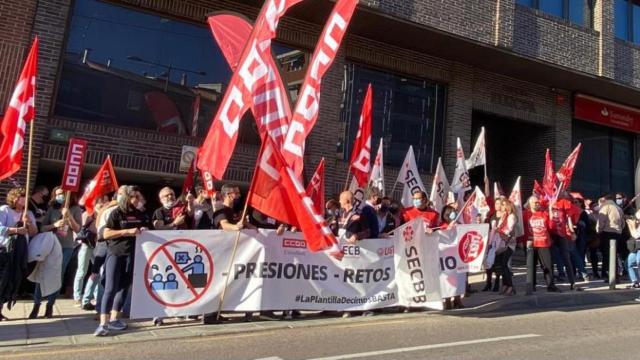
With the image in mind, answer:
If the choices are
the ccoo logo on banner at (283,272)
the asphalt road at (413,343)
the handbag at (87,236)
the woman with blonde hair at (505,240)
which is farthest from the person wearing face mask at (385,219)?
the handbag at (87,236)

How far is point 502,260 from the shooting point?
9.51 m

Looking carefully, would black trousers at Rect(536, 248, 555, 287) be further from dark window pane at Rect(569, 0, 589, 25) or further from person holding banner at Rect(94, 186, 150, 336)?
dark window pane at Rect(569, 0, 589, 25)

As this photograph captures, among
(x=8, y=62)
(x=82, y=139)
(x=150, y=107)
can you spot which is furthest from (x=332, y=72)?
(x=8, y=62)

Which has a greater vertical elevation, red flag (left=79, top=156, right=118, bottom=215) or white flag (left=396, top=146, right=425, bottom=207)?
white flag (left=396, top=146, right=425, bottom=207)

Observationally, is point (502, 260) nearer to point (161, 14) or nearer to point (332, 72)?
point (332, 72)

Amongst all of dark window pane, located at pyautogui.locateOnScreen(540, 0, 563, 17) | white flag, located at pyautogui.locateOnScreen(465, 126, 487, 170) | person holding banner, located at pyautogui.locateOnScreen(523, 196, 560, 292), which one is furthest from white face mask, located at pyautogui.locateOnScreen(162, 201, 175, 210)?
dark window pane, located at pyautogui.locateOnScreen(540, 0, 563, 17)

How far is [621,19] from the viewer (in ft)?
55.4

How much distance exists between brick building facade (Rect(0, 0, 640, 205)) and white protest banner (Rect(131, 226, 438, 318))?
4.01 meters

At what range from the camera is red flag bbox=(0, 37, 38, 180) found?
6.54 metres

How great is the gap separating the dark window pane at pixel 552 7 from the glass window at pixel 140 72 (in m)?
9.56

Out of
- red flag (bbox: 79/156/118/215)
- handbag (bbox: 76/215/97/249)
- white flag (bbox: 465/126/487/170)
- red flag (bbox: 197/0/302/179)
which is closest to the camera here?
red flag (bbox: 197/0/302/179)

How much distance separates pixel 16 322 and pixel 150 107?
5073mm

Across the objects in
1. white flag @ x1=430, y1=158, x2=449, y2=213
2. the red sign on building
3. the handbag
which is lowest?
the handbag

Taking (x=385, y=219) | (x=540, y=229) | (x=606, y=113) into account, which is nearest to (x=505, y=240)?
(x=540, y=229)
